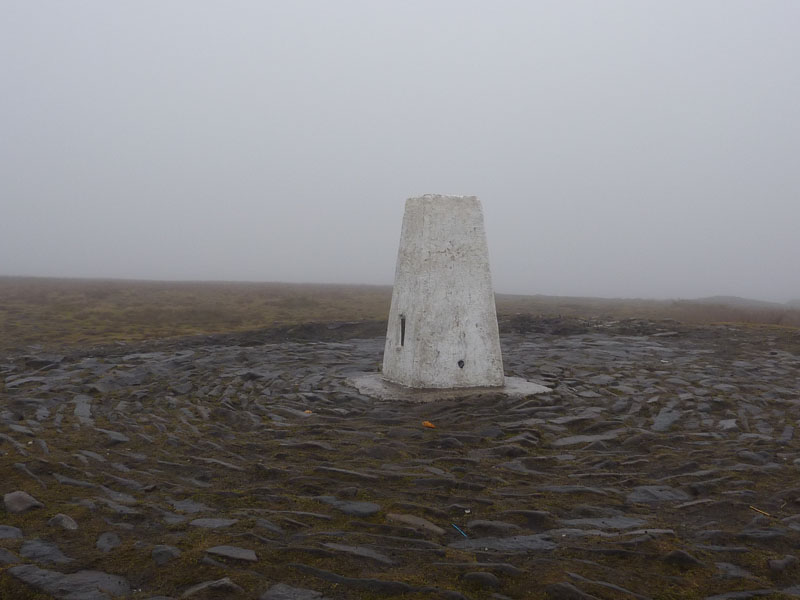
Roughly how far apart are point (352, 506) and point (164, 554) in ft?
6.15

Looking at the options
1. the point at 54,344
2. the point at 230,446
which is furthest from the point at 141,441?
the point at 54,344

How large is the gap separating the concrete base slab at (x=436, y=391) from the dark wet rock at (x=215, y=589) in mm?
6290

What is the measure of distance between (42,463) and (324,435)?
11.6ft

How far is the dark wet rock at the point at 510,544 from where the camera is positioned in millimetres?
5407

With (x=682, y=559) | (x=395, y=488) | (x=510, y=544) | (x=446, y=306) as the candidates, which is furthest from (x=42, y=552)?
(x=446, y=306)

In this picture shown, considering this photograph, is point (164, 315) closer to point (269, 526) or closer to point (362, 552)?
point (269, 526)

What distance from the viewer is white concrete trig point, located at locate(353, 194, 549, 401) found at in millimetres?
11305

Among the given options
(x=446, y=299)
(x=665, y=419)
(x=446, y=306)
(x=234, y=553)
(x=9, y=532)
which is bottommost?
(x=9, y=532)

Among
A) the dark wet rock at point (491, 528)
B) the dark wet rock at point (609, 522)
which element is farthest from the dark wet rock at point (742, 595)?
the dark wet rock at point (491, 528)

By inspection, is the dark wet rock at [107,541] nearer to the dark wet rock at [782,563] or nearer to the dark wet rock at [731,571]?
the dark wet rock at [731,571]

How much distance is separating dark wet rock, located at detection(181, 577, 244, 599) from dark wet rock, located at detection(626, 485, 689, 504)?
4.11 meters

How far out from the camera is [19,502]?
20.7 ft

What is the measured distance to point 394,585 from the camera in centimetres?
470

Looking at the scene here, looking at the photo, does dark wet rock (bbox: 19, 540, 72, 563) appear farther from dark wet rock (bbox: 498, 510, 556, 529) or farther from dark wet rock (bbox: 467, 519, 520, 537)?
dark wet rock (bbox: 498, 510, 556, 529)
